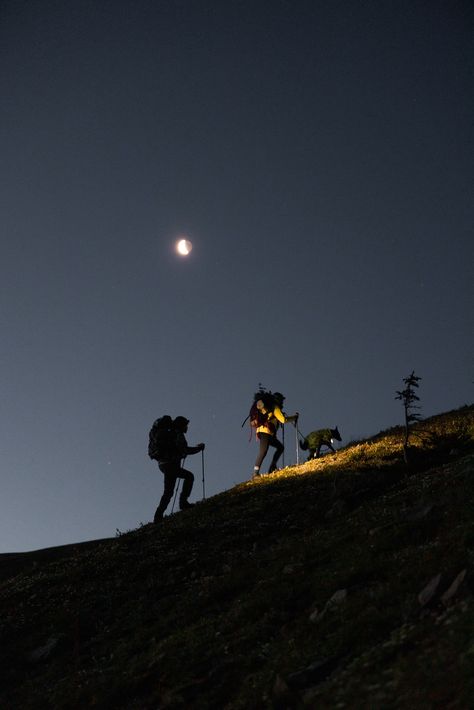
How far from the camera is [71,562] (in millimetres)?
18922

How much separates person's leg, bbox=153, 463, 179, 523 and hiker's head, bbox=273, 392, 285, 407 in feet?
17.3

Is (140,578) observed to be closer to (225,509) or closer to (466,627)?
(225,509)

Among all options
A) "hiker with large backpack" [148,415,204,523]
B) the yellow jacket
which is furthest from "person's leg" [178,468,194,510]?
the yellow jacket

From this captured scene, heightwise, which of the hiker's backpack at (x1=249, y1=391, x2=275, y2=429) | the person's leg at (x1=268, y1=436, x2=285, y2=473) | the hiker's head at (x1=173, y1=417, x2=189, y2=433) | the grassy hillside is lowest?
the grassy hillside

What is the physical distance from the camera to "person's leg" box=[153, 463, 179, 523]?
21.6m

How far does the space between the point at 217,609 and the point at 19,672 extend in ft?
13.6

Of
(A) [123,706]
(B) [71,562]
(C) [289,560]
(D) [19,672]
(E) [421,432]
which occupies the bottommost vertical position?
(A) [123,706]

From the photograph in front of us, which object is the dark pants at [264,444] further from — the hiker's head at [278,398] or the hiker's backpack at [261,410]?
the hiker's head at [278,398]

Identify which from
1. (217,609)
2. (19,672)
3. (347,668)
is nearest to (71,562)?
(19,672)

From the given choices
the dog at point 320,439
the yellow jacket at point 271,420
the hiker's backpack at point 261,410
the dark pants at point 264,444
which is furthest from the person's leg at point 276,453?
the dog at point 320,439

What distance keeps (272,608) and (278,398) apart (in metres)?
15.0

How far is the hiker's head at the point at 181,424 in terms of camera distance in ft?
73.3

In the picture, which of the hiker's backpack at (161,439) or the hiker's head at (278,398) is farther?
the hiker's head at (278,398)

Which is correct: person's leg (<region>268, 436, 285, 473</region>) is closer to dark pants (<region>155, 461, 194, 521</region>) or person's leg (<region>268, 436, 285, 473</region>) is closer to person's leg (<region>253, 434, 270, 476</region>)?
person's leg (<region>253, 434, 270, 476</region>)
